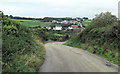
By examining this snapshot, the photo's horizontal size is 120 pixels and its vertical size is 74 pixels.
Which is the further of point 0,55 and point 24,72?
point 0,55

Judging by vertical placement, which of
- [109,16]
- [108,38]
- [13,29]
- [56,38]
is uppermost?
[109,16]

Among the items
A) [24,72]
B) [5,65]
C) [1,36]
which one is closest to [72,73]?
[24,72]

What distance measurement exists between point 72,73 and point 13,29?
750cm

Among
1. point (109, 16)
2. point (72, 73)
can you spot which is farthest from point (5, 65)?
point (109, 16)

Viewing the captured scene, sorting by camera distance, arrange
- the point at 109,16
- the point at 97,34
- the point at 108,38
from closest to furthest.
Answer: the point at 108,38
the point at 97,34
the point at 109,16

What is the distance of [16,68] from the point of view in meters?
6.44

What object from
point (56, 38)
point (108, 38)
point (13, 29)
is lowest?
point (56, 38)

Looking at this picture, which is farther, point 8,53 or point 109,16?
point 109,16

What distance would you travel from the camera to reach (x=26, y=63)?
280 inches

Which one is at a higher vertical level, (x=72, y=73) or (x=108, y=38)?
(x=108, y=38)

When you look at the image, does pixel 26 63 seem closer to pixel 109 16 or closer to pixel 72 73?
pixel 72 73

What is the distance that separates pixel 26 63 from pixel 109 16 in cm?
1748

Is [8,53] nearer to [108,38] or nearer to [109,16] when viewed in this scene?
[108,38]

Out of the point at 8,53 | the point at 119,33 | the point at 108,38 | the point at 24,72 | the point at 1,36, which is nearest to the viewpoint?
the point at 24,72
